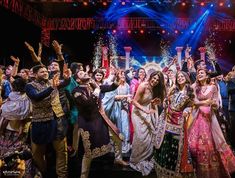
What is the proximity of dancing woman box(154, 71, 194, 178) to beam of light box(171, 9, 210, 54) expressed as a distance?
7.22 metres

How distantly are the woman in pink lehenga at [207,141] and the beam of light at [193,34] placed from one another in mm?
7012

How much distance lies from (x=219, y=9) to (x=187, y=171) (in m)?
8.16

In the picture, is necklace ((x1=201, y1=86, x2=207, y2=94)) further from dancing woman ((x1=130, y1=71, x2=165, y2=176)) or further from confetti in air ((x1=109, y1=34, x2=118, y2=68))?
confetti in air ((x1=109, y1=34, x2=118, y2=68))

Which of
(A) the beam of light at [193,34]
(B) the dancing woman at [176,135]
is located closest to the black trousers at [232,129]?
(B) the dancing woman at [176,135]

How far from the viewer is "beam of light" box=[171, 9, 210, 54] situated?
11.7 meters

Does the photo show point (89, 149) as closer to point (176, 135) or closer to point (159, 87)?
point (176, 135)

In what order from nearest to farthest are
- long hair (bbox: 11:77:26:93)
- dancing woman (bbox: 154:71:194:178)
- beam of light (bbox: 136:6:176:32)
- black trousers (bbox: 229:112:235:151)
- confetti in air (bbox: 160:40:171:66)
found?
dancing woman (bbox: 154:71:194:178)
long hair (bbox: 11:77:26:93)
black trousers (bbox: 229:112:235:151)
beam of light (bbox: 136:6:176:32)
confetti in air (bbox: 160:40:171:66)

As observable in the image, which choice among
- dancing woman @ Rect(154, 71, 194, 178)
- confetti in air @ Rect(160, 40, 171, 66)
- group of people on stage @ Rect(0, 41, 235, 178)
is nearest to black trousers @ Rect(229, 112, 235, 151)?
group of people on stage @ Rect(0, 41, 235, 178)

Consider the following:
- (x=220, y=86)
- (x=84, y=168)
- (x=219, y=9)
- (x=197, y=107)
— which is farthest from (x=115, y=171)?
(x=219, y=9)

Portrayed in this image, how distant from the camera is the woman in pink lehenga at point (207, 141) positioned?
4.77 m

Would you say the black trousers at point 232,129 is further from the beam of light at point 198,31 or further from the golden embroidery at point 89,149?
the beam of light at point 198,31

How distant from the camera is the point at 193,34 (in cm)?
1196

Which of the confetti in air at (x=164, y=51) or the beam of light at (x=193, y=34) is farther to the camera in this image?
the confetti in air at (x=164, y=51)

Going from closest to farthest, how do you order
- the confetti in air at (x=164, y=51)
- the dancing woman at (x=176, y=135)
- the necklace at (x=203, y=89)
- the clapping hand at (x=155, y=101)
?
the dancing woman at (x=176, y=135) → the necklace at (x=203, y=89) → the clapping hand at (x=155, y=101) → the confetti in air at (x=164, y=51)
